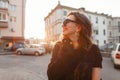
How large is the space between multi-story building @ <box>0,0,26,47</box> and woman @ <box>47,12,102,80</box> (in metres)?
42.2

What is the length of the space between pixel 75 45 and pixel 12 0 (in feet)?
156

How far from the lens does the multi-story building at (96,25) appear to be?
49625mm

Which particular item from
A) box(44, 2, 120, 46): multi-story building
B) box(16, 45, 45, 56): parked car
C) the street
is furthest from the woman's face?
box(44, 2, 120, 46): multi-story building

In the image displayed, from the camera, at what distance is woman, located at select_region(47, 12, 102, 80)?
6.98 feet

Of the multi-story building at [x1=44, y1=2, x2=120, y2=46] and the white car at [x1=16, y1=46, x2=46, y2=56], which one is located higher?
the multi-story building at [x1=44, y1=2, x2=120, y2=46]

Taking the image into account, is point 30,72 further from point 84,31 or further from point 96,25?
point 96,25

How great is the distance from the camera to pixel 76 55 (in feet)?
7.14

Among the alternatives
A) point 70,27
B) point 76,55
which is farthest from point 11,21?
point 76,55

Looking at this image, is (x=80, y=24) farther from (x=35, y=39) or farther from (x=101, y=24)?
→ (x=35, y=39)

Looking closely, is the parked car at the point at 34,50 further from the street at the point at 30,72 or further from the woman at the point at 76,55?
the woman at the point at 76,55

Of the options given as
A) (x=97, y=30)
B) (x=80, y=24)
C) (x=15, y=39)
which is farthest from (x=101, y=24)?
(x=80, y=24)

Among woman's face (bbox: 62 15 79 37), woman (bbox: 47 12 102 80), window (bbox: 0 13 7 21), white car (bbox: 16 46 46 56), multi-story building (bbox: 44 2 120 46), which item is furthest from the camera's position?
multi-story building (bbox: 44 2 120 46)

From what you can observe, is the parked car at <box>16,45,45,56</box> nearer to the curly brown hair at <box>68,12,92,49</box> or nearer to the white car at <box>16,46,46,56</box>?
the white car at <box>16,46,46,56</box>

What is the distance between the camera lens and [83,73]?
2102 mm
